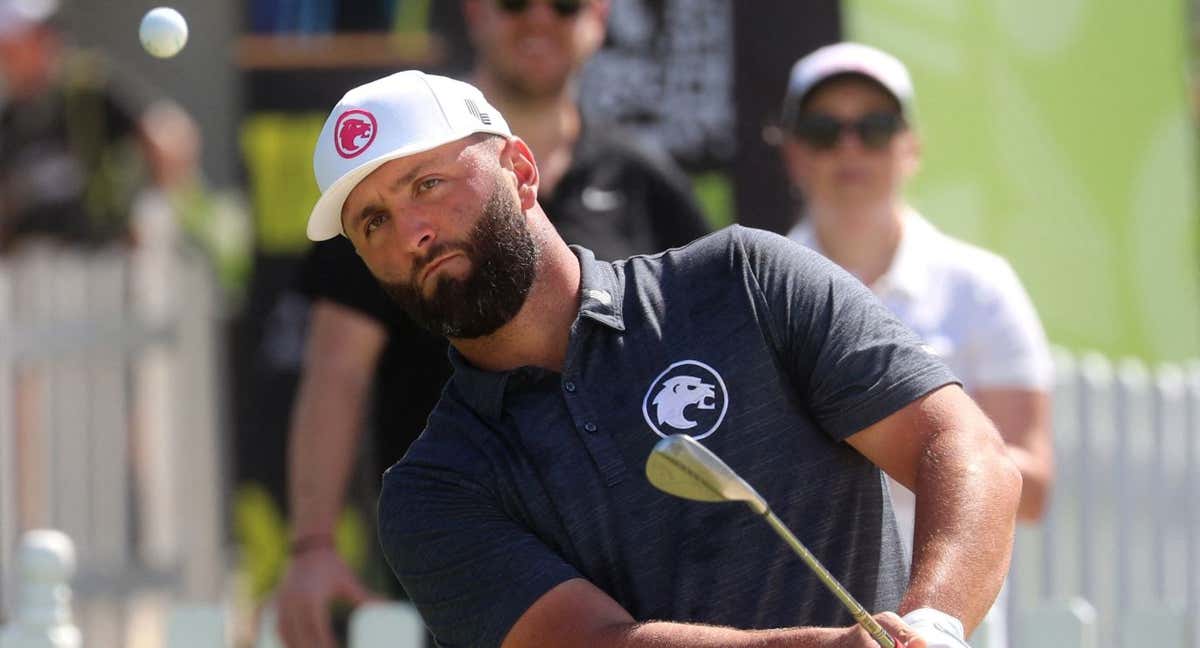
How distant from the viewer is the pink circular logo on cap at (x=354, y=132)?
3098 mm

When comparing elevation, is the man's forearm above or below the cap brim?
below

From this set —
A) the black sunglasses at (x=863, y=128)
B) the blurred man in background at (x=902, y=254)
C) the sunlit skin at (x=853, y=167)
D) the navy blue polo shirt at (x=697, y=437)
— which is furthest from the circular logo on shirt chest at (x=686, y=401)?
the black sunglasses at (x=863, y=128)

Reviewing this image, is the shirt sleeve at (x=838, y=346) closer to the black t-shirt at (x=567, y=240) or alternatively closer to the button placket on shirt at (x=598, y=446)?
the button placket on shirt at (x=598, y=446)

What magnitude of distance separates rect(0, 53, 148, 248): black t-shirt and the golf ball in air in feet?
18.6

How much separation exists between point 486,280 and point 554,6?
1.77 meters

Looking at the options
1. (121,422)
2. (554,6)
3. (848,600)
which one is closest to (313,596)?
(554,6)

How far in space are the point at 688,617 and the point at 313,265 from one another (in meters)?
1.88

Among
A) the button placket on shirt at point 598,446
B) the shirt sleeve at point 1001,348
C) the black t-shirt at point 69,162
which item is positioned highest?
the button placket on shirt at point 598,446

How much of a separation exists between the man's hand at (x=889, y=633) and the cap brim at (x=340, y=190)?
0.99m

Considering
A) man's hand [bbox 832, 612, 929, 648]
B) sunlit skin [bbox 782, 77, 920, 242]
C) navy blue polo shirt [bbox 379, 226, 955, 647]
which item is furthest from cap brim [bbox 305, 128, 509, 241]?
sunlit skin [bbox 782, 77, 920, 242]

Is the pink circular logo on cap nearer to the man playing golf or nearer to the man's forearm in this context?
the man playing golf

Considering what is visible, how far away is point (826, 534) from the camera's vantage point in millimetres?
3031

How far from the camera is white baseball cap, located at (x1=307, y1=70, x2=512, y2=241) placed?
3.09m

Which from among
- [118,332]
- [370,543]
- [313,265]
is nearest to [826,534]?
[313,265]
